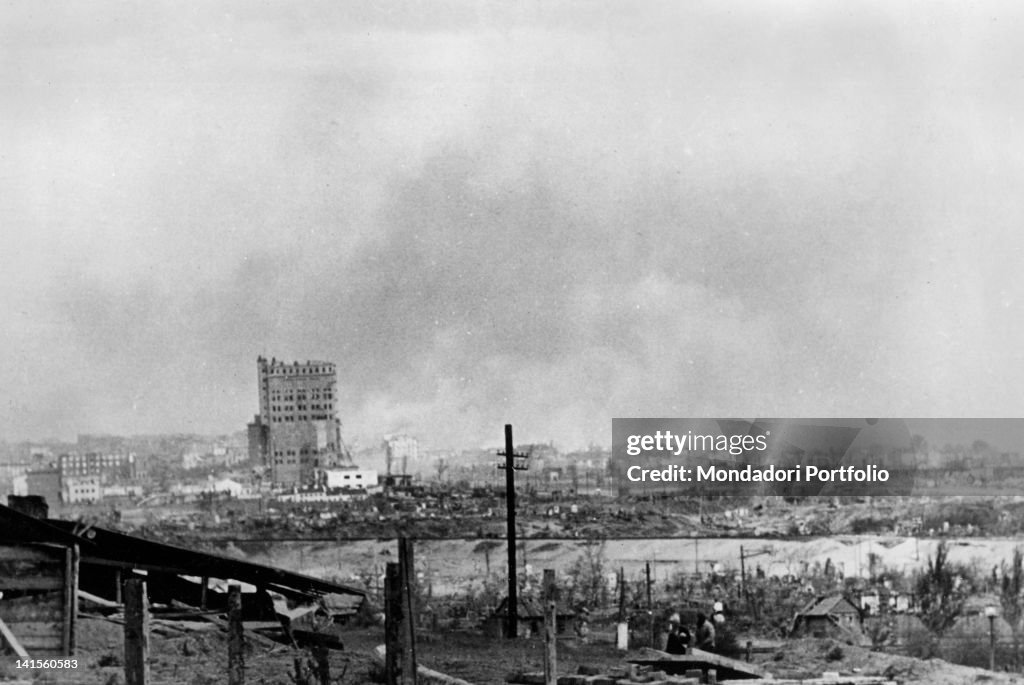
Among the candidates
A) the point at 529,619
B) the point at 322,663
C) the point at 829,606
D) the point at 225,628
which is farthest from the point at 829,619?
the point at 225,628

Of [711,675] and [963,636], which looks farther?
[963,636]

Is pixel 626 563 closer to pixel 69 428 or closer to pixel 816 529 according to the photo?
pixel 816 529

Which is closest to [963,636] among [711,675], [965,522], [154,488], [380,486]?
[965,522]

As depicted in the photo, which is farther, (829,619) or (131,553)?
(829,619)

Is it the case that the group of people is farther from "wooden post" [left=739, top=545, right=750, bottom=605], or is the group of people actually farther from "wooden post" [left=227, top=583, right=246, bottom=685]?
"wooden post" [left=227, top=583, right=246, bottom=685]

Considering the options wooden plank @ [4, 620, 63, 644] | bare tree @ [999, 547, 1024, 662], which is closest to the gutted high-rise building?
wooden plank @ [4, 620, 63, 644]

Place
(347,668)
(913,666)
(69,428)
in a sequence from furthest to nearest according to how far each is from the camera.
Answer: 1. (69,428)
2. (913,666)
3. (347,668)

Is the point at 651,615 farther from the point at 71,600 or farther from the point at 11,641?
the point at 11,641
